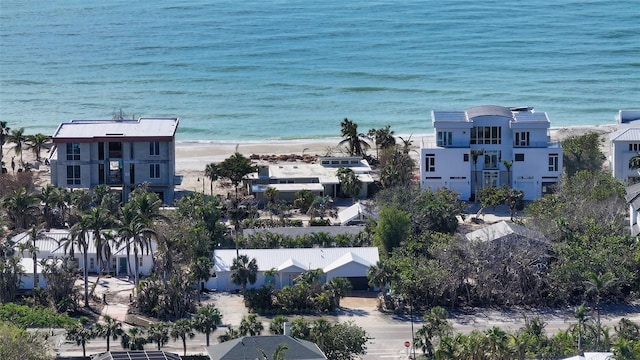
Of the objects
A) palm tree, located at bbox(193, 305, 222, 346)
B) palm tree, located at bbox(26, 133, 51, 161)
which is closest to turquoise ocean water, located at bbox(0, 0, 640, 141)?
palm tree, located at bbox(26, 133, 51, 161)

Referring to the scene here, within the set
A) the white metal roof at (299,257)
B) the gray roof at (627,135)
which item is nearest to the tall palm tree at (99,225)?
the white metal roof at (299,257)

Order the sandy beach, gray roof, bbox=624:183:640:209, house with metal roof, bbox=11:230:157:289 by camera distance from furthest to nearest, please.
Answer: the sandy beach < gray roof, bbox=624:183:640:209 < house with metal roof, bbox=11:230:157:289

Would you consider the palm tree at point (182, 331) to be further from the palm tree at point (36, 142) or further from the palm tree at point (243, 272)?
the palm tree at point (36, 142)

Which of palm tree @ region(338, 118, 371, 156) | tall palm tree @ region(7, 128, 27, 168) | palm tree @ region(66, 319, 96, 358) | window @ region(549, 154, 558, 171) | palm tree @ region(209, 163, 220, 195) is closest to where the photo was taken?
palm tree @ region(66, 319, 96, 358)

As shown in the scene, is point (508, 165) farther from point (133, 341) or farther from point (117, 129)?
point (133, 341)

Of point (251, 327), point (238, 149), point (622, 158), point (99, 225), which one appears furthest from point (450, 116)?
point (251, 327)

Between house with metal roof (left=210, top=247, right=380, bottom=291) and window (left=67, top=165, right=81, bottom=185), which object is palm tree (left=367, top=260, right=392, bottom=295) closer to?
house with metal roof (left=210, top=247, right=380, bottom=291)

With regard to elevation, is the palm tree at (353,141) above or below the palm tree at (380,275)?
above
